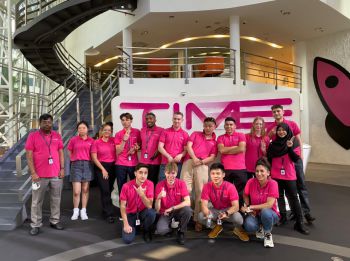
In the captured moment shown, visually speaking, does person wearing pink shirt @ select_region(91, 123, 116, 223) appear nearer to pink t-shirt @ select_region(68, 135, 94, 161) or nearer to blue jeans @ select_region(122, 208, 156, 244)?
pink t-shirt @ select_region(68, 135, 94, 161)

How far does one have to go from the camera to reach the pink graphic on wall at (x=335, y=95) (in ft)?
37.6

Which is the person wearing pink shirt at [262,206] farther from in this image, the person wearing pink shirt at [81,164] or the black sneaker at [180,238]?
the person wearing pink shirt at [81,164]

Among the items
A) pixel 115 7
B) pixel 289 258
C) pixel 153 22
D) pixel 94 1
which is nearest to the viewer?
pixel 289 258

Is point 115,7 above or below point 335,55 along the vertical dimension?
above

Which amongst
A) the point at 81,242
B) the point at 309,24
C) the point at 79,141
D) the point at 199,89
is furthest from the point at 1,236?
the point at 309,24

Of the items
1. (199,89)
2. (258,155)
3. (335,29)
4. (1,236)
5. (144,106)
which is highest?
(335,29)

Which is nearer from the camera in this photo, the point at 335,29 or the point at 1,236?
the point at 1,236

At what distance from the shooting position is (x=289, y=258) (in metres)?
3.37

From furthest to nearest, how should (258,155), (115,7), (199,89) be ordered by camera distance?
(115,7) → (199,89) → (258,155)

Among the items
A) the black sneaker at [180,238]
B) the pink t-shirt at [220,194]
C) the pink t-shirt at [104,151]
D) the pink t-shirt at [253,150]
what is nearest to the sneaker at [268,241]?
the pink t-shirt at [220,194]

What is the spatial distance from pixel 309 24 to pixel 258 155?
335 inches

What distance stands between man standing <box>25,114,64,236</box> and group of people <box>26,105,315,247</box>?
12mm

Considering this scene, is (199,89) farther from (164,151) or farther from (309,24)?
(309,24)

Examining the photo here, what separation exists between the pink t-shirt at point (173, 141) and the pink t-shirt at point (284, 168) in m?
1.20
